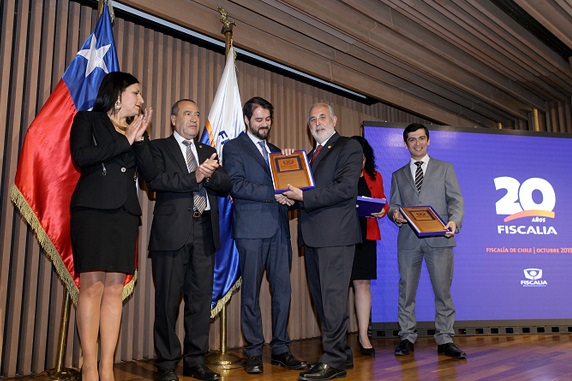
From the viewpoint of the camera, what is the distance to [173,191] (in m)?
3.06

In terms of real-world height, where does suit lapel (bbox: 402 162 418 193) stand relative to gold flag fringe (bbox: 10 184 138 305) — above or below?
above

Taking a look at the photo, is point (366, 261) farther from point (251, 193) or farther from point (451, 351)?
point (251, 193)

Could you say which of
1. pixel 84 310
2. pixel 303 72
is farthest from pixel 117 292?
pixel 303 72

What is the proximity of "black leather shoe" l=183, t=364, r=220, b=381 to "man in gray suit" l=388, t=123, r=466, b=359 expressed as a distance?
1.52 m

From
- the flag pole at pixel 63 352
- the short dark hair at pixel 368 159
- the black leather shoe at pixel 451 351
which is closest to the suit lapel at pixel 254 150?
the short dark hair at pixel 368 159

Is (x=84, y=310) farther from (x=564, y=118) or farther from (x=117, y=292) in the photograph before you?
(x=564, y=118)

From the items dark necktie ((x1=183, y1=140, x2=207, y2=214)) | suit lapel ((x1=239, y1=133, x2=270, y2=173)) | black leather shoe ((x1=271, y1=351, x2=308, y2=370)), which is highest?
suit lapel ((x1=239, y1=133, x2=270, y2=173))

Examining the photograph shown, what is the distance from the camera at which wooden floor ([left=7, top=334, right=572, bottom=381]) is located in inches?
118

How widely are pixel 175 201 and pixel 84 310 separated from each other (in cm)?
88

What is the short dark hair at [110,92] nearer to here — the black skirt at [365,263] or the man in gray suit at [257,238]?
the man in gray suit at [257,238]

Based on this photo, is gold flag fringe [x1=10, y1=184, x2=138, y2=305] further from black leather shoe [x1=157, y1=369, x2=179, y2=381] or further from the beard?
the beard

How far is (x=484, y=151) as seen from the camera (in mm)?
5172

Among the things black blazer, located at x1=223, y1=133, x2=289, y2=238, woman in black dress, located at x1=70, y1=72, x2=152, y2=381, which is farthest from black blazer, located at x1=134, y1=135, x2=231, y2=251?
woman in black dress, located at x1=70, y1=72, x2=152, y2=381

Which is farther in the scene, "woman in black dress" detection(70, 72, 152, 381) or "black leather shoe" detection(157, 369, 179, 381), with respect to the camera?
"black leather shoe" detection(157, 369, 179, 381)
